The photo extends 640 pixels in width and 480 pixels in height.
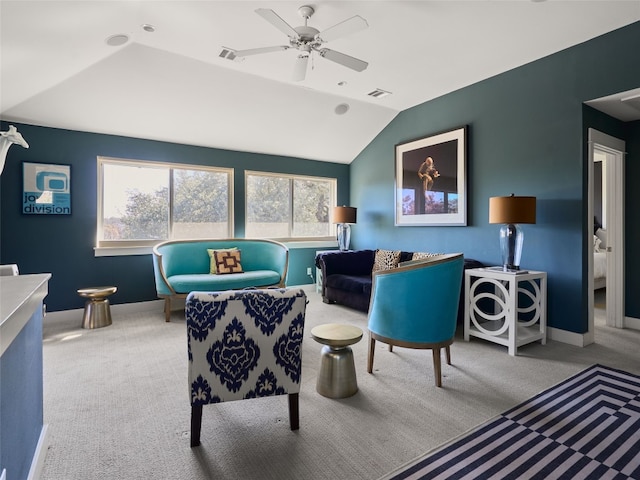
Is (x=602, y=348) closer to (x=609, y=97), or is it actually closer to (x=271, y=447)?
(x=609, y=97)

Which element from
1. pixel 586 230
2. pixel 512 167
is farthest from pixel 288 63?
pixel 586 230

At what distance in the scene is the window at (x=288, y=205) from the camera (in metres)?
5.62

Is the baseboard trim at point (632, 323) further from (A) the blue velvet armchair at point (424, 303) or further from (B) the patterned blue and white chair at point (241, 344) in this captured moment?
(B) the patterned blue and white chair at point (241, 344)

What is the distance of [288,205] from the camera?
5992mm

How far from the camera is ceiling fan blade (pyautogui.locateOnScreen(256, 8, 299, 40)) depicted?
7.30 feet

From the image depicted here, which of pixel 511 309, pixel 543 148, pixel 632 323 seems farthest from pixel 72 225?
pixel 632 323

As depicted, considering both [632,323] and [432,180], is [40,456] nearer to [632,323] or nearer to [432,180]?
[432,180]

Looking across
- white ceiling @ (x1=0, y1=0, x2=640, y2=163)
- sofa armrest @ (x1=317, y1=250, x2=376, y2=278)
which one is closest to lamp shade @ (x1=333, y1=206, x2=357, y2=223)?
sofa armrest @ (x1=317, y1=250, x2=376, y2=278)

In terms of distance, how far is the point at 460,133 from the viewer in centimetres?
437

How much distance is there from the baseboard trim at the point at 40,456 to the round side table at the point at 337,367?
1.50 m

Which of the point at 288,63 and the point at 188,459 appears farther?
the point at 288,63

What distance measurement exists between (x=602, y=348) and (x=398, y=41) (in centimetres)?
345

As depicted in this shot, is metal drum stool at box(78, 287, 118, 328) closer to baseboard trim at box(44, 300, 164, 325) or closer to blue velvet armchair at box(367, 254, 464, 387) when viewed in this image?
baseboard trim at box(44, 300, 164, 325)

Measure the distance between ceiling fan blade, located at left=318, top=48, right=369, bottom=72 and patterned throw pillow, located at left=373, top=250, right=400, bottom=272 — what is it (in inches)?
104
